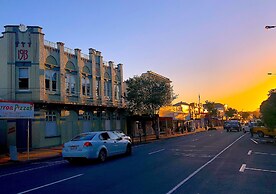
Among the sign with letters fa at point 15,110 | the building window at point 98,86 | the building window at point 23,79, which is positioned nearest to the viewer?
the sign with letters fa at point 15,110

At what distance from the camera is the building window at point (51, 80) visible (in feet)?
93.5

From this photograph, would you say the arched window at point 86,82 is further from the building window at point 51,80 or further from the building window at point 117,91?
the building window at point 117,91

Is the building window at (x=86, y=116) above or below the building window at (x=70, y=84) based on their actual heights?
below

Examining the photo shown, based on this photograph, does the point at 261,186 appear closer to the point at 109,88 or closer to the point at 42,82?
the point at 42,82

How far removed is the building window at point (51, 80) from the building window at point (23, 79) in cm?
178

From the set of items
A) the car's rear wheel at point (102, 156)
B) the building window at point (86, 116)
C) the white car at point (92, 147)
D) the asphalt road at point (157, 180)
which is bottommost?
the asphalt road at point (157, 180)

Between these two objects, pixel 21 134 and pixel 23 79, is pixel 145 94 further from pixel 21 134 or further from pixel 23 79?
pixel 21 134

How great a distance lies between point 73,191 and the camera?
355 inches

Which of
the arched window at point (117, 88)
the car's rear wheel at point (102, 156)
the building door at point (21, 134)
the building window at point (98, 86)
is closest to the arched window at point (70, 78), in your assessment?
the building window at point (98, 86)

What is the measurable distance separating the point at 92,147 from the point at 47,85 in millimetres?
14819

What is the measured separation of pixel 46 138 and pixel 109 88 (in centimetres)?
1327

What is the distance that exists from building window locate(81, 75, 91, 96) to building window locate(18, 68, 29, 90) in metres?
7.29

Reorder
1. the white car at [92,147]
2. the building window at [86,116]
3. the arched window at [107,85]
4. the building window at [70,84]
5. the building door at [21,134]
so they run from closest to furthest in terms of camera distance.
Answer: the white car at [92,147] → the building door at [21,134] → the building window at [70,84] → the building window at [86,116] → the arched window at [107,85]

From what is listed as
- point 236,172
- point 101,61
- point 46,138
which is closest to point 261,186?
point 236,172
